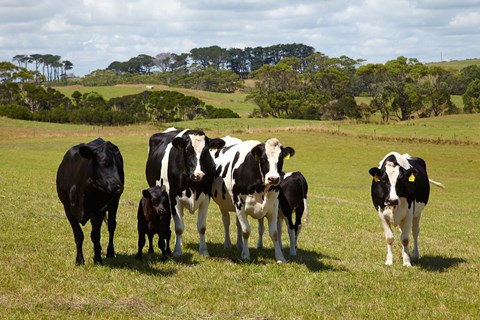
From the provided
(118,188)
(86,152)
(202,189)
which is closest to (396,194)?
(202,189)

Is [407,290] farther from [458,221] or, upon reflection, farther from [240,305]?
[458,221]

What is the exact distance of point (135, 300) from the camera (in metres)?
9.70

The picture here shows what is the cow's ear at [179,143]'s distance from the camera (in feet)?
43.4

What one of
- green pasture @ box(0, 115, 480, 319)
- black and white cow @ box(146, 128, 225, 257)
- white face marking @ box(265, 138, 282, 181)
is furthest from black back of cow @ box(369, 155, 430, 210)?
black and white cow @ box(146, 128, 225, 257)

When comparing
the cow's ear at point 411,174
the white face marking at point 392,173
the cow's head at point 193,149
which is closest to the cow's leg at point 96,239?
the cow's head at point 193,149

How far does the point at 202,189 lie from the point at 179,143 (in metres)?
1.06

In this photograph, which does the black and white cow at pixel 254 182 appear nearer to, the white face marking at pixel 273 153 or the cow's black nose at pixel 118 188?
the white face marking at pixel 273 153

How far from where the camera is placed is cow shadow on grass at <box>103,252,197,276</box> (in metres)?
11.8

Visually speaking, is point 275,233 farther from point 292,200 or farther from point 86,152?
point 86,152

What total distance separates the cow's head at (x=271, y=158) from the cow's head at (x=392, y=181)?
6.93 ft

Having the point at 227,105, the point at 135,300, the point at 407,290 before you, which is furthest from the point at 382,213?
the point at 227,105

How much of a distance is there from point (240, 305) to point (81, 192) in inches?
152

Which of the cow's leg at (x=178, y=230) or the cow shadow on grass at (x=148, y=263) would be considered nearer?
the cow shadow on grass at (x=148, y=263)

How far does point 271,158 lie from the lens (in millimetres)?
12609
